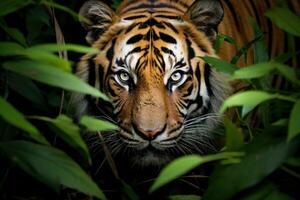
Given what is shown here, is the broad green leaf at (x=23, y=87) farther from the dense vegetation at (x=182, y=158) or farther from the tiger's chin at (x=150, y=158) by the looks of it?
the tiger's chin at (x=150, y=158)

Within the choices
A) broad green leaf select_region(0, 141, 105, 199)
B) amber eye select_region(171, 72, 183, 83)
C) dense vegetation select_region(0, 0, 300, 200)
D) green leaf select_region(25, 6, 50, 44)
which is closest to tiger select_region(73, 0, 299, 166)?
amber eye select_region(171, 72, 183, 83)

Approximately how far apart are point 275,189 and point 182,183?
896 mm

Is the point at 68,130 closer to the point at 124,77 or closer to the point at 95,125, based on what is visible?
the point at 95,125

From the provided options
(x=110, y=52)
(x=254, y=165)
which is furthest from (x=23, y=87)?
(x=254, y=165)

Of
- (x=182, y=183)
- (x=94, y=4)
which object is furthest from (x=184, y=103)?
(x=94, y=4)

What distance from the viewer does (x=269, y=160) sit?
153 cm

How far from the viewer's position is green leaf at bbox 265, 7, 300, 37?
1.70 m

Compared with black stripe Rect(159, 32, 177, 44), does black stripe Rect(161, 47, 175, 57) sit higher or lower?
lower

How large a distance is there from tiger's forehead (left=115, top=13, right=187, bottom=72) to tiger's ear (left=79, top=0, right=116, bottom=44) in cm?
7

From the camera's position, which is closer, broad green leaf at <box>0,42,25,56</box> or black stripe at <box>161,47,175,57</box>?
broad green leaf at <box>0,42,25,56</box>

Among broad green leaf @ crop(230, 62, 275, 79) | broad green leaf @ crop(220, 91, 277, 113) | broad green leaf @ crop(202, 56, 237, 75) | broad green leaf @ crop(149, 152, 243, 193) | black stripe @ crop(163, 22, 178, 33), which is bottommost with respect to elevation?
broad green leaf @ crop(149, 152, 243, 193)

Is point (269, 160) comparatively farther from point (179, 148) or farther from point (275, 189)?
A: point (179, 148)

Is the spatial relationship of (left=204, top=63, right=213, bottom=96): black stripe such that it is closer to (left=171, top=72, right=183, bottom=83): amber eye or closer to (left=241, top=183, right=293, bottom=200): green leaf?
(left=171, top=72, right=183, bottom=83): amber eye

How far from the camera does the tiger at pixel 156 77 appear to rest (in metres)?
2.29
